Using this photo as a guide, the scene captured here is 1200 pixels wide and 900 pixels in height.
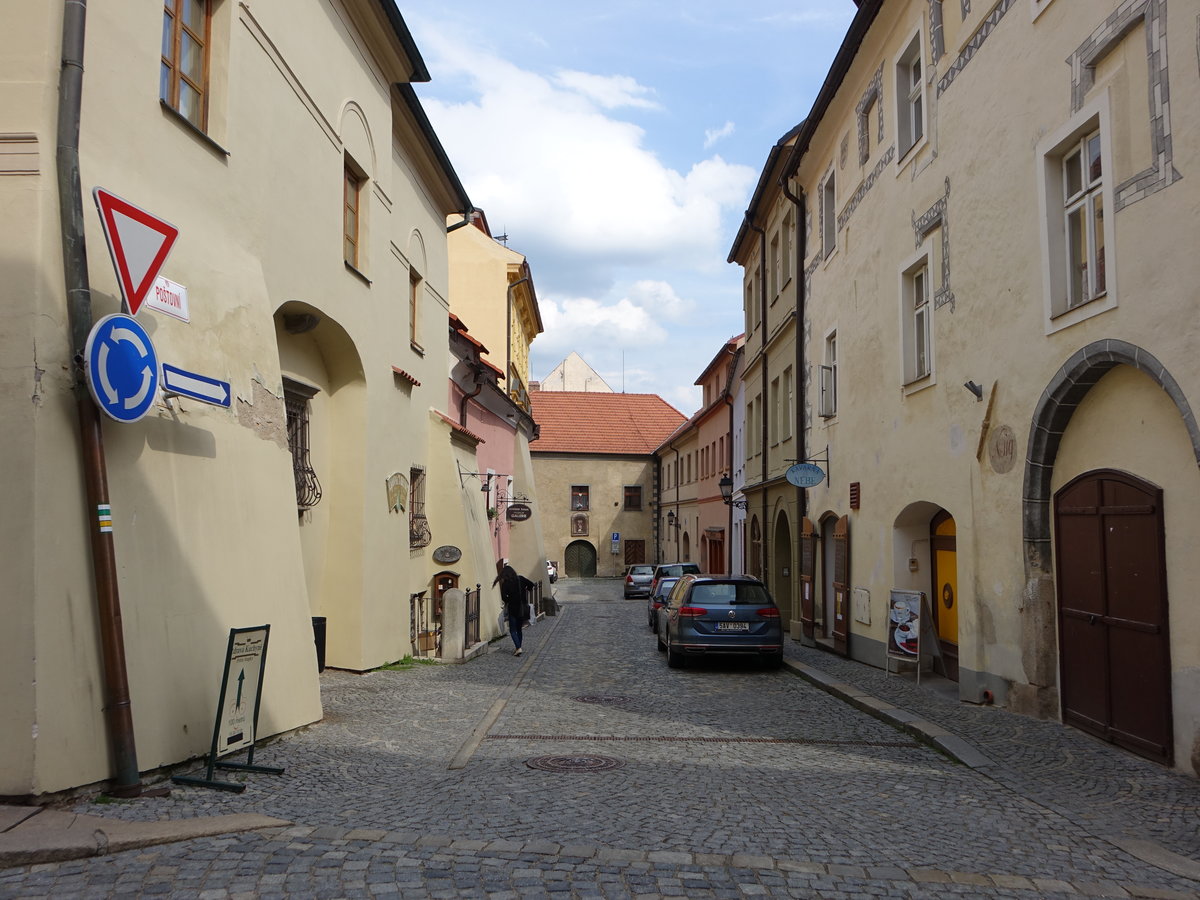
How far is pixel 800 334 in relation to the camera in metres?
20.4

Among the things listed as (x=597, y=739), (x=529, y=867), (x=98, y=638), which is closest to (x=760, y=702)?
(x=597, y=739)

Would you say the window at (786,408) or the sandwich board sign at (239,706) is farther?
the window at (786,408)

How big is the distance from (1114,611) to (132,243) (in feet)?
26.7

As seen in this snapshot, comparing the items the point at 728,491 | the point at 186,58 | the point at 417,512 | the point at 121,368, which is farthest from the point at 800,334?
the point at 121,368

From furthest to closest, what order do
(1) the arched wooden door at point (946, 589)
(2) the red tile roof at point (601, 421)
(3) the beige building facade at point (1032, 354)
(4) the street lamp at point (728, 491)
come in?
(2) the red tile roof at point (601, 421), (4) the street lamp at point (728, 491), (1) the arched wooden door at point (946, 589), (3) the beige building facade at point (1032, 354)

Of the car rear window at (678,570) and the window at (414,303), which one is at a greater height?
the window at (414,303)

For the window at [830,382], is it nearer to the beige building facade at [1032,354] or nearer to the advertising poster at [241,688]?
the beige building facade at [1032,354]

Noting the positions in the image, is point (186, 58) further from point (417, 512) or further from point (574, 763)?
point (417, 512)

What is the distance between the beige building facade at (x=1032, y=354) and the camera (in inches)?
293

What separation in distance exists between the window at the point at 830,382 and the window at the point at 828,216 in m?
1.69

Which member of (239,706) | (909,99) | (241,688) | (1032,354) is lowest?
(239,706)

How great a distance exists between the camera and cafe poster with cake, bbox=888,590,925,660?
504 inches

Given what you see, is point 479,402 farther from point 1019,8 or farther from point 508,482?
point 1019,8

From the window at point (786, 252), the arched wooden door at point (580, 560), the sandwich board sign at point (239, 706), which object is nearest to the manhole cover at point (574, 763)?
the sandwich board sign at point (239, 706)
